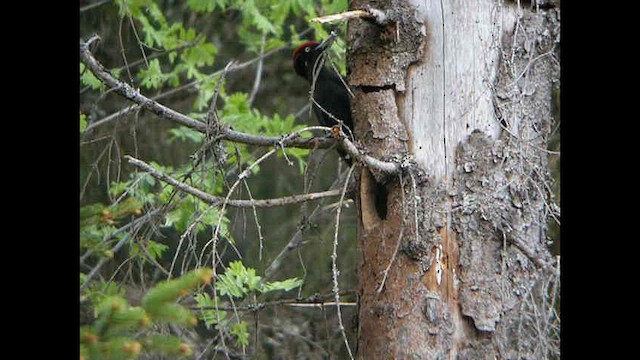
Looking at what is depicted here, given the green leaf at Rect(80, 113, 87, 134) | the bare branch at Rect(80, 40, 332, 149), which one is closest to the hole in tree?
the bare branch at Rect(80, 40, 332, 149)

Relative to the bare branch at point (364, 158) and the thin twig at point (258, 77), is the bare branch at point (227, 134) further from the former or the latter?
the thin twig at point (258, 77)

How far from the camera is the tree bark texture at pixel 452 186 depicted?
3.67 metres

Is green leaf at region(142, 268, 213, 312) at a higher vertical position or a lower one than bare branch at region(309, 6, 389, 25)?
lower

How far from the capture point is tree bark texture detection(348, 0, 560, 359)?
3668mm

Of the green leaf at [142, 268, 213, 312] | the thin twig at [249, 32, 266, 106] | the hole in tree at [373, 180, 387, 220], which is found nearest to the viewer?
the green leaf at [142, 268, 213, 312]

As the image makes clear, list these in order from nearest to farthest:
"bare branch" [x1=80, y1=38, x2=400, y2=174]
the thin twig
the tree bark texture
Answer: "bare branch" [x1=80, y1=38, x2=400, y2=174], the tree bark texture, the thin twig

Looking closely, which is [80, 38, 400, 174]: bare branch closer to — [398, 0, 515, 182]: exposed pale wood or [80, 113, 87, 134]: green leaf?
[398, 0, 515, 182]: exposed pale wood

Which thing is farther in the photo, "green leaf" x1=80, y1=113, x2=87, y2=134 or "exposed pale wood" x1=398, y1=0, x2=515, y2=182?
"green leaf" x1=80, y1=113, x2=87, y2=134

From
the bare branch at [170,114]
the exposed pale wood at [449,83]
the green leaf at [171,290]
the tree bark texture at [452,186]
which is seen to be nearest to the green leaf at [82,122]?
the bare branch at [170,114]

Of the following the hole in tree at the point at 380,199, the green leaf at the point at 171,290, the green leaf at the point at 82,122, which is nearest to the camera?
the green leaf at the point at 171,290
